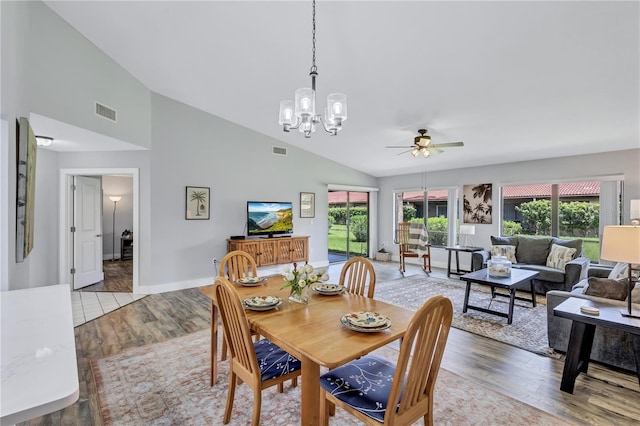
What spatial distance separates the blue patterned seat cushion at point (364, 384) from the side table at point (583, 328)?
5.16 feet

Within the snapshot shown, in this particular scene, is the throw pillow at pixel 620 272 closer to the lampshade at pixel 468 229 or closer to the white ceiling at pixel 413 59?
the white ceiling at pixel 413 59

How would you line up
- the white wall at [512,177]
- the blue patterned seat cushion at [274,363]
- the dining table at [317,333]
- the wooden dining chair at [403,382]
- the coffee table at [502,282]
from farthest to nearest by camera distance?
the white wall at [512,177] < the coffee table at [502,282] < the blue patterned seat cushion at [274,363] < the dining table at [317,333] < the wooden dining chair at [403,382]

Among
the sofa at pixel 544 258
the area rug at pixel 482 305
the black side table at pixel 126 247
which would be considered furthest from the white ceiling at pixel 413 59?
the black side table at pixel 126 247

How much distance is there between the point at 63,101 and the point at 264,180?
341cm

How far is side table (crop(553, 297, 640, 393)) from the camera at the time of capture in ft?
7.02

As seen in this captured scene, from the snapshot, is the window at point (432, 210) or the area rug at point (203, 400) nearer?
the area rug at point (203, 400)

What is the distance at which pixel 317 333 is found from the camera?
1.60 metres

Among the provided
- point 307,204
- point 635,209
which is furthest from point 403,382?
point 307,204

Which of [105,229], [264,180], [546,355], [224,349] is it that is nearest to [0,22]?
[224,349]

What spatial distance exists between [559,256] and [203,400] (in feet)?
18.3

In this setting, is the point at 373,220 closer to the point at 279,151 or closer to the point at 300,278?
the point at 279,151

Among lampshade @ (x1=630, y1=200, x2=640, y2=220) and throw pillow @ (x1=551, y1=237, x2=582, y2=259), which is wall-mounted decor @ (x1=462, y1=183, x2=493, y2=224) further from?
→ lampshade @ (x1=630, y1=200, x2=640, y2=220)

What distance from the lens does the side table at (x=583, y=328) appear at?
7.02 ft

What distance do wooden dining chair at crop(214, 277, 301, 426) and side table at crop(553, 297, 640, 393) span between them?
2085mm
